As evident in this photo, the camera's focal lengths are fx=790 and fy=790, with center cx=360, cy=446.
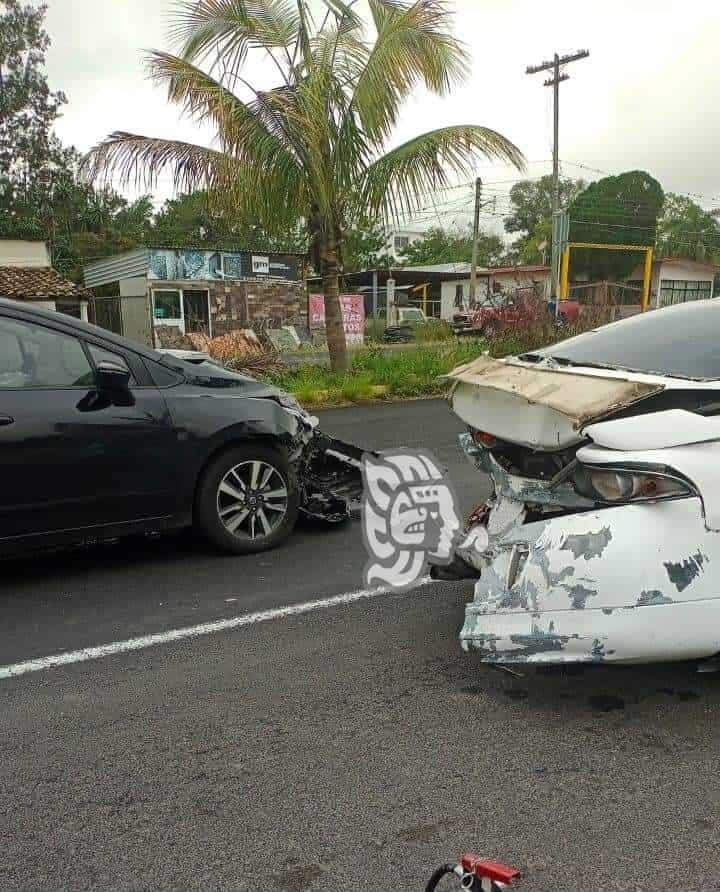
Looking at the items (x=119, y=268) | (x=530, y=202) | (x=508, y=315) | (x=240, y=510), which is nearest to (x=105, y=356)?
(x=240, y=510)

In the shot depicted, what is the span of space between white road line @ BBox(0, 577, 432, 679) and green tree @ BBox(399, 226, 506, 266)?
181ft

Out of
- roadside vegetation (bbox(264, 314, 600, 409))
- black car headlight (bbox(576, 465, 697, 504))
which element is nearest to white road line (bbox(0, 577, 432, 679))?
black car headlight (bbox(576, 465, 697, 504))

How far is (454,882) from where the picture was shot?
84.3 inches

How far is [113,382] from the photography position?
4402mm

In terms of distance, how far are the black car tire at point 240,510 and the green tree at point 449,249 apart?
54217 mm

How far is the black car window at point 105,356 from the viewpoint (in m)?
4.55

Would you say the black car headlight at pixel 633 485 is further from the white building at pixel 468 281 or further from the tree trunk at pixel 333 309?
the white building at pixel 468 281

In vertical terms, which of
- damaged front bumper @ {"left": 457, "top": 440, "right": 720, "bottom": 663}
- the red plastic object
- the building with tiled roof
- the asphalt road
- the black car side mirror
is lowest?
the asphalt road

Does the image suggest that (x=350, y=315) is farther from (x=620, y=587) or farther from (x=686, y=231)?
(x=686, y=231)

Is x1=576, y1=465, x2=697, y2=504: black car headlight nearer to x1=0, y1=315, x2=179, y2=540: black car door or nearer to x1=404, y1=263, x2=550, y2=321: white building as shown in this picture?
x1=0, y1=315, x2=179, y2=540: black car door

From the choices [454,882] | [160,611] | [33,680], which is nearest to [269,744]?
[454,882]

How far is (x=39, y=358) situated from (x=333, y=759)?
281cm

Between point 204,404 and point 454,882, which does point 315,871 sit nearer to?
point 454,882

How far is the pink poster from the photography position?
2781 centimetres
